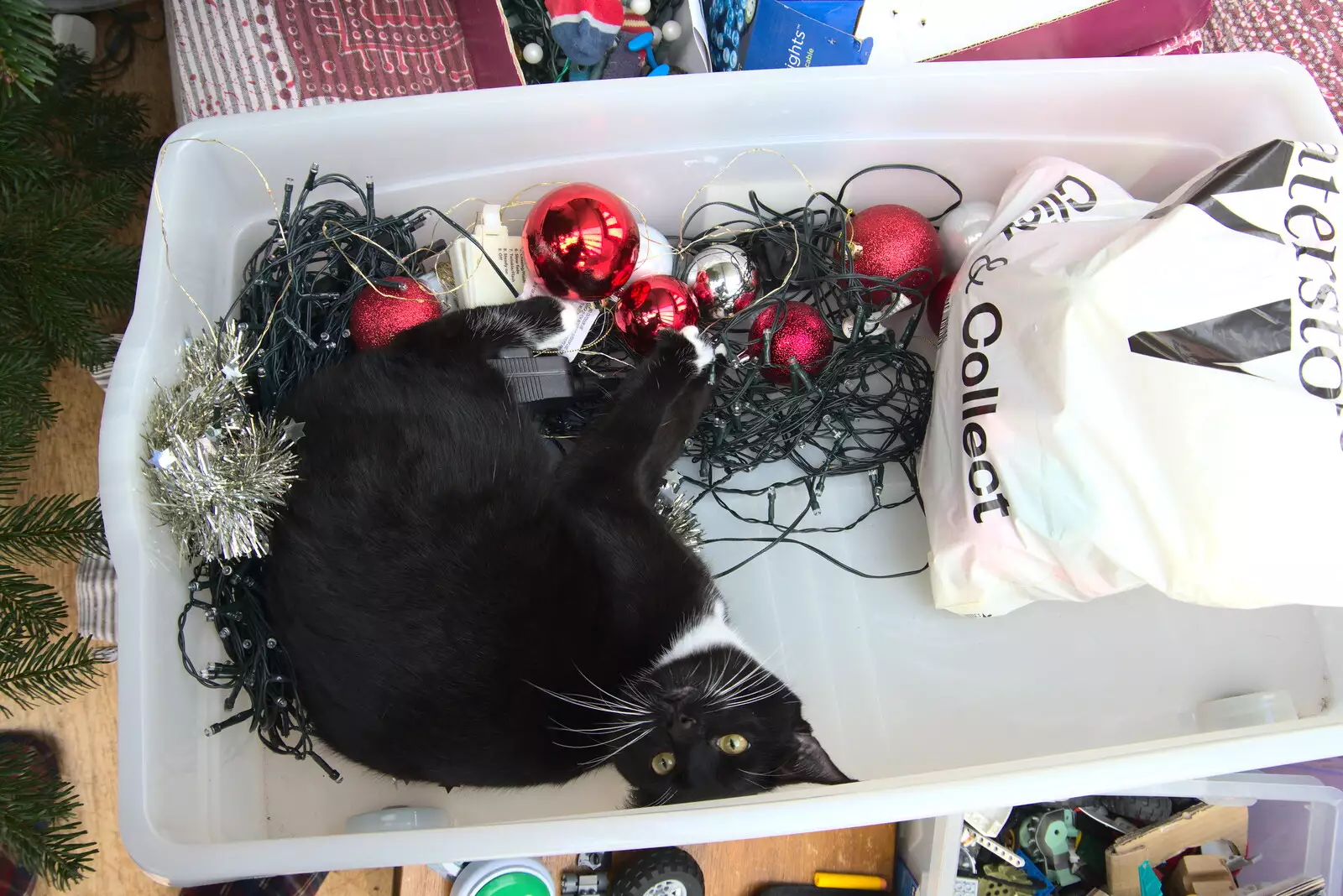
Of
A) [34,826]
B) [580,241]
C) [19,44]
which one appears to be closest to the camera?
[19,44]

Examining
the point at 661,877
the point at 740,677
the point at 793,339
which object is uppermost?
the point at 793,339

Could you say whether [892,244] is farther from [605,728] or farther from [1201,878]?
[1201,878]

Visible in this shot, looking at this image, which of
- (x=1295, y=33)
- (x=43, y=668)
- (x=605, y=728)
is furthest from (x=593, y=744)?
(x=1295, y=33)

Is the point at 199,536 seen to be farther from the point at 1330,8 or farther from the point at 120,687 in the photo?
the point at 1330,8

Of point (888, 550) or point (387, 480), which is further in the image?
point (888, 550)

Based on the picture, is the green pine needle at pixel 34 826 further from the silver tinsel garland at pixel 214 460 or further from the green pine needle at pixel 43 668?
the silver tinsel garland at pixel 214 460

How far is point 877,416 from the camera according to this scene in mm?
945

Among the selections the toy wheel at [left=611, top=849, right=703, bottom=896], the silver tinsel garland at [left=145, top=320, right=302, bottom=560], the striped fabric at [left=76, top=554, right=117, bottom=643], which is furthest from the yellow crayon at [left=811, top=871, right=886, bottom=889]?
the striped fabric at [left=76, top=554, right=117, bottom=643]

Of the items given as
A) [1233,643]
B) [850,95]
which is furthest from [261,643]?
[1233,643]

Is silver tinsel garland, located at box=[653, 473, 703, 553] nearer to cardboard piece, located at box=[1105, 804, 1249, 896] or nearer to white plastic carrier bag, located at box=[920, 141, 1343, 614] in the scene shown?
white plastic carrier bag, located at box=[920, 141, 1343, 614]

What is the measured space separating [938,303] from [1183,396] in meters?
0.33

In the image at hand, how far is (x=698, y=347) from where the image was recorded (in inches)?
32.5

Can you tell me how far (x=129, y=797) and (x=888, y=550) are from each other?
79 centimetres

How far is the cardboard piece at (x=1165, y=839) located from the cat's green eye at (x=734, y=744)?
0.60m
